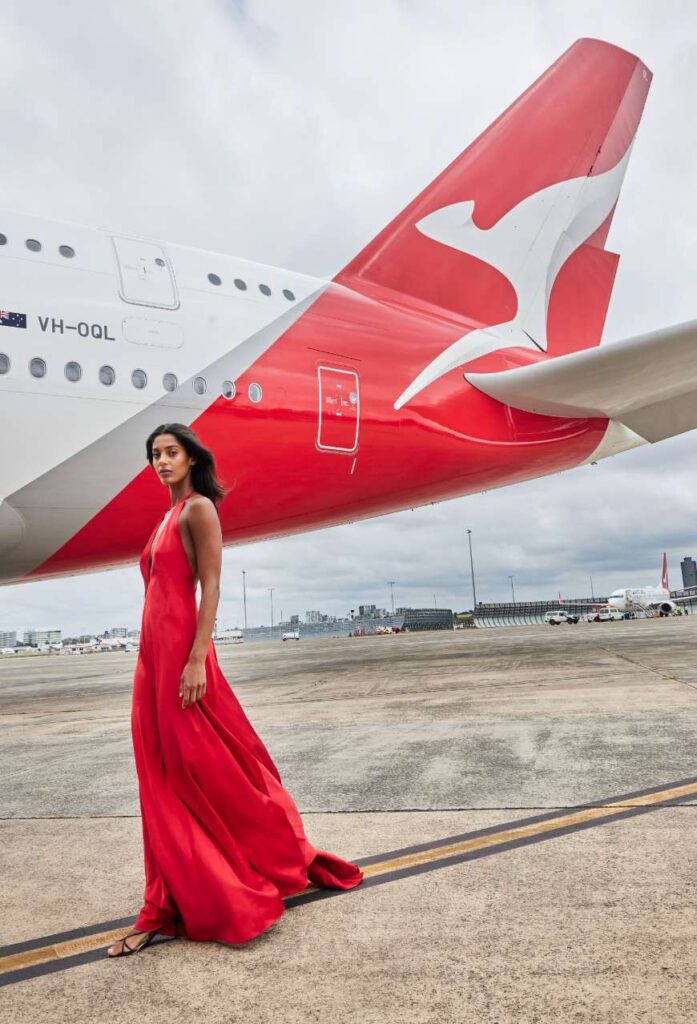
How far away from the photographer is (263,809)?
8.44 ft

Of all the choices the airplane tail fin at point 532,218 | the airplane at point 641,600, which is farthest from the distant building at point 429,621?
the airplane tail fin at point 532,218

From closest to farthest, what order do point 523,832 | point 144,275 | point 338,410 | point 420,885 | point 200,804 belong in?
point 200,804, point 420,885, point 523,832, point 144,275, point 338,410

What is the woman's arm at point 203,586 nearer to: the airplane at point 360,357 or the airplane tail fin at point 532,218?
the airplane at point 360,357

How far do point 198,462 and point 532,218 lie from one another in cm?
1279

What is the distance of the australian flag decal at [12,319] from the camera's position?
7887 mm

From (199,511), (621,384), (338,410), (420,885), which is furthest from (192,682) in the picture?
(621,384)

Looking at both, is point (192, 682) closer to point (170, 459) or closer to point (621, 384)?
point (170, 459)

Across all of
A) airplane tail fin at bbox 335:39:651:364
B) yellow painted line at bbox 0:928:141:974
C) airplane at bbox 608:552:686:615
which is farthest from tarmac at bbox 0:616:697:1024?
airplane at bbox 608:552:686:615

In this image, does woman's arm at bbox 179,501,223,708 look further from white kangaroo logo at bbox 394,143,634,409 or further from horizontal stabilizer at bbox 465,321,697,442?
white kangaroo logo at bbox 394,143,634,409

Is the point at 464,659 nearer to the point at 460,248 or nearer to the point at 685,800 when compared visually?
the point at 460,248

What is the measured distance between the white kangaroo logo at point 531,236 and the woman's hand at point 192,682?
→ 33.6 feet

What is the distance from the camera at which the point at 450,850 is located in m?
2.97

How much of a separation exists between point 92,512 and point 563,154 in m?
11.1

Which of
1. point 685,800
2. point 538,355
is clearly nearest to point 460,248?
point 538,355
